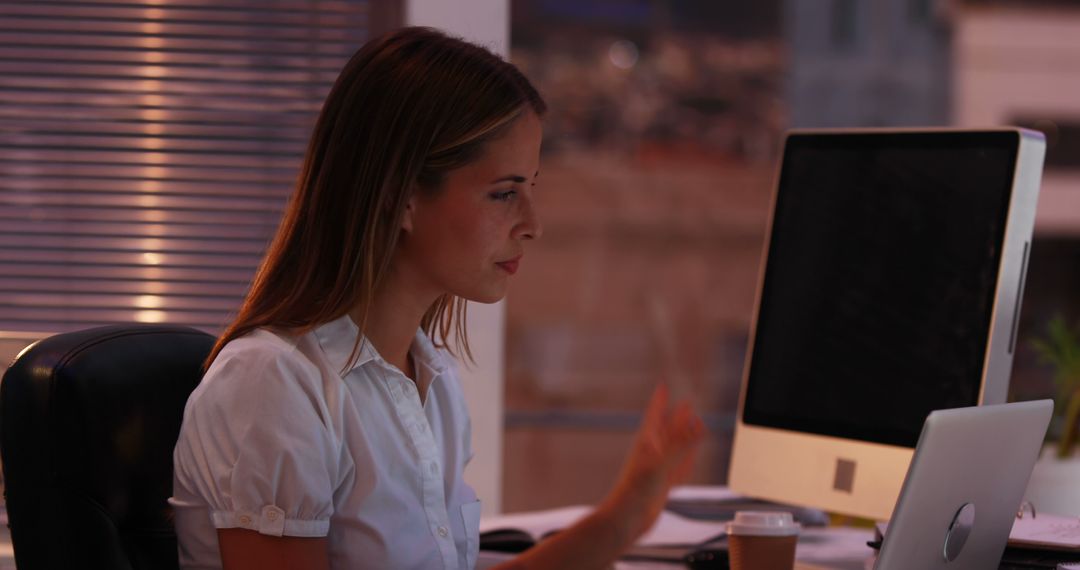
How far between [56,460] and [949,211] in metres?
0.94

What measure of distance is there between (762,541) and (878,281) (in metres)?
0.43

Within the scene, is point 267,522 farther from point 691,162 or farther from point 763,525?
point 691,162

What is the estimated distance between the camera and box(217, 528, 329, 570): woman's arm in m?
1.08

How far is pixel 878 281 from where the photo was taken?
1485mm

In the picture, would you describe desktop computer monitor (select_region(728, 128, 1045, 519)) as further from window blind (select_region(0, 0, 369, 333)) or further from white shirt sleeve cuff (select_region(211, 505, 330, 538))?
window blind (select_region(0, 0, 369, 333))

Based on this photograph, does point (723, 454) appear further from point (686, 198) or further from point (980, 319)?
point (980, 319)

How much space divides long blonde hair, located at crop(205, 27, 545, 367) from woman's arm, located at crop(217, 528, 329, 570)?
17 centimetres

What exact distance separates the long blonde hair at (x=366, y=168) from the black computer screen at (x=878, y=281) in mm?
521

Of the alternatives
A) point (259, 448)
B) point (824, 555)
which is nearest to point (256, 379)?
point (259, 448)

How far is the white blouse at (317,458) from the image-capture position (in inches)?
42.6

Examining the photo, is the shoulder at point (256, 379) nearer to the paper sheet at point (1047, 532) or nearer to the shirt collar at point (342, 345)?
the shirt collar at point (342, 345)

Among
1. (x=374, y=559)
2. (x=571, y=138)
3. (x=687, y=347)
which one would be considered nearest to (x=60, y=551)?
(x=374, y=559)

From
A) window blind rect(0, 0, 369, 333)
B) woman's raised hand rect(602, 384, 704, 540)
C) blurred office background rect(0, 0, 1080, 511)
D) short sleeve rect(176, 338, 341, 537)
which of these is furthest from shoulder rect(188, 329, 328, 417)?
blurred office background rect(0, 0, 1080, 511)

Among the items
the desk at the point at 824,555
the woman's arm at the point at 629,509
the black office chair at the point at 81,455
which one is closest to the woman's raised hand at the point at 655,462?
the woman's arm at the point at 629,509
